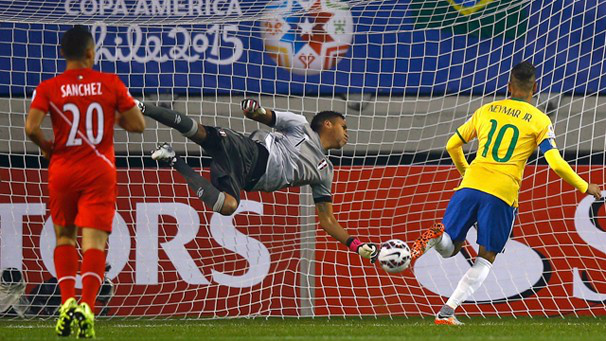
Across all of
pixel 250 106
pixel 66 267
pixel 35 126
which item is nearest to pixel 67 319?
pixel 66 267

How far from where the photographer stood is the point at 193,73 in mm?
8883

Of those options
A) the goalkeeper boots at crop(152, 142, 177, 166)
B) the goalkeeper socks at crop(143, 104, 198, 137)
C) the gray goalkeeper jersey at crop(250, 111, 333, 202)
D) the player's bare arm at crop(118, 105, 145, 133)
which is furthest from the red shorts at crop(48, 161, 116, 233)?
the gray goalkeeper jersey at crop(250, 111, 333, 202)

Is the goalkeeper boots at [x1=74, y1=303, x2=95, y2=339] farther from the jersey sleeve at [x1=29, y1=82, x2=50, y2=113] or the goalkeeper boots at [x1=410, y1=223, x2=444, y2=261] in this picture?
the goalkeeper boots at [x1=410, y1=223, x2=444, y2=261]

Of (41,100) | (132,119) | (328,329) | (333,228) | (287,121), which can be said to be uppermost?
(41,100)

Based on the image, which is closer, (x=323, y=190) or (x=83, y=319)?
(x=83, y=319)

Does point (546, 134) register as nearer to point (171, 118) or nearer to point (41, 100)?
point (171, 118)

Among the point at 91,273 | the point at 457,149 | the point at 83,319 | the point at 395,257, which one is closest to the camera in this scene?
the point at 83,319

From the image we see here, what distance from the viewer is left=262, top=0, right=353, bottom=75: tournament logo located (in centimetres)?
896

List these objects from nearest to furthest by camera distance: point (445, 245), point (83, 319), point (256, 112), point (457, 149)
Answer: point (83, 319) → point (445, 245) → point (457, 149) → point (256, 112)

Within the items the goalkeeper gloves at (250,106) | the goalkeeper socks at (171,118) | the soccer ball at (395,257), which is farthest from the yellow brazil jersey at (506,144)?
the goalkeeper socks at (171,118)

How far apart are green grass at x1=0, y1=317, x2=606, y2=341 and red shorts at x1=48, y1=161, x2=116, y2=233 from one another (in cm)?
67

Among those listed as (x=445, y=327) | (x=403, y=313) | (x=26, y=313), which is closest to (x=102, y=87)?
(x=445, y=327)

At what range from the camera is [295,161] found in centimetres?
785

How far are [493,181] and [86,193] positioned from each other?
2669mm
